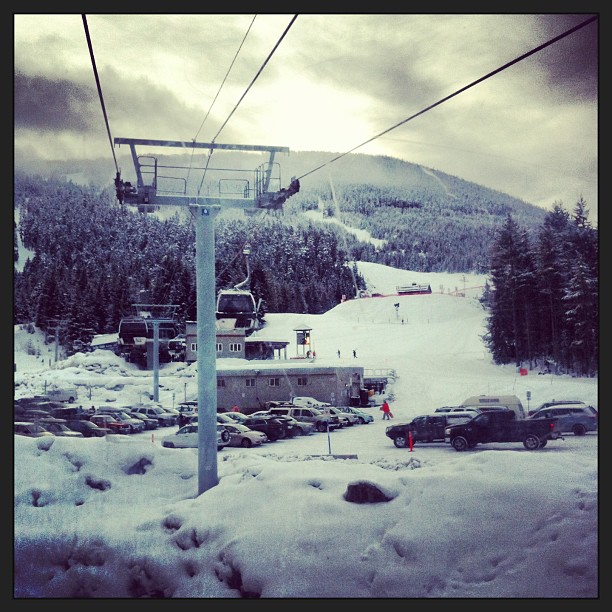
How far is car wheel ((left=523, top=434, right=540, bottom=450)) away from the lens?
244 inches

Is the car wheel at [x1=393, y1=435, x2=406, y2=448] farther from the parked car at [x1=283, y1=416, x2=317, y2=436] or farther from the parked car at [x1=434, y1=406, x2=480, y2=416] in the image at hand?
the parked car at [x1=283, y1=416, x2=317, y2=436]

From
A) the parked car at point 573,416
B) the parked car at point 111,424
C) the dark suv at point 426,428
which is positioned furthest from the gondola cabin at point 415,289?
the parked car at point 111,424

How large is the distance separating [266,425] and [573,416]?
3273mm

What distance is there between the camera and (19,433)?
22.5 ft

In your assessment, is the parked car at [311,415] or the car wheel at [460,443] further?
the parked car at [311,415]

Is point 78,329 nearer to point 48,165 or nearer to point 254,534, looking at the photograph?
point 48,165

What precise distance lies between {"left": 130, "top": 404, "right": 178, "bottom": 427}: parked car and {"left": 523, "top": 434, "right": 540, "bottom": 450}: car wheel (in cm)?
382

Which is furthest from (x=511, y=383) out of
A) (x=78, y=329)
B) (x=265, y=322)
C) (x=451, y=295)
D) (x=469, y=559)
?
(x=78, y=329)

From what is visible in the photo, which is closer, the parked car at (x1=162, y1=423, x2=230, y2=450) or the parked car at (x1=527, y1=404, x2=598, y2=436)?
the parked car at (x1=527, y1=404, x2=598, y2=436)

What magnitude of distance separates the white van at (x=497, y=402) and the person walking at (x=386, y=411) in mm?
819

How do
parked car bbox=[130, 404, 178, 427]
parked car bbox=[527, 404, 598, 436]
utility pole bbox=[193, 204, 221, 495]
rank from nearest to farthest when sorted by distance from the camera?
parked car bbox=[527, 404, 598, 436], utility pole bbox=[193, 204, 221, 495], parked car bbox=[130, 404, 178, 427]

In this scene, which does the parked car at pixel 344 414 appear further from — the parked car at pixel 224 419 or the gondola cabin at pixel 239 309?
the gondola cabin at pixel 239 309

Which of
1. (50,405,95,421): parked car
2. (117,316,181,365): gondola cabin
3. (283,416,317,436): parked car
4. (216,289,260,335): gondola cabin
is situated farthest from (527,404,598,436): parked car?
(50,405,95,421): parked car

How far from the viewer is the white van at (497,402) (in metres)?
6.48
